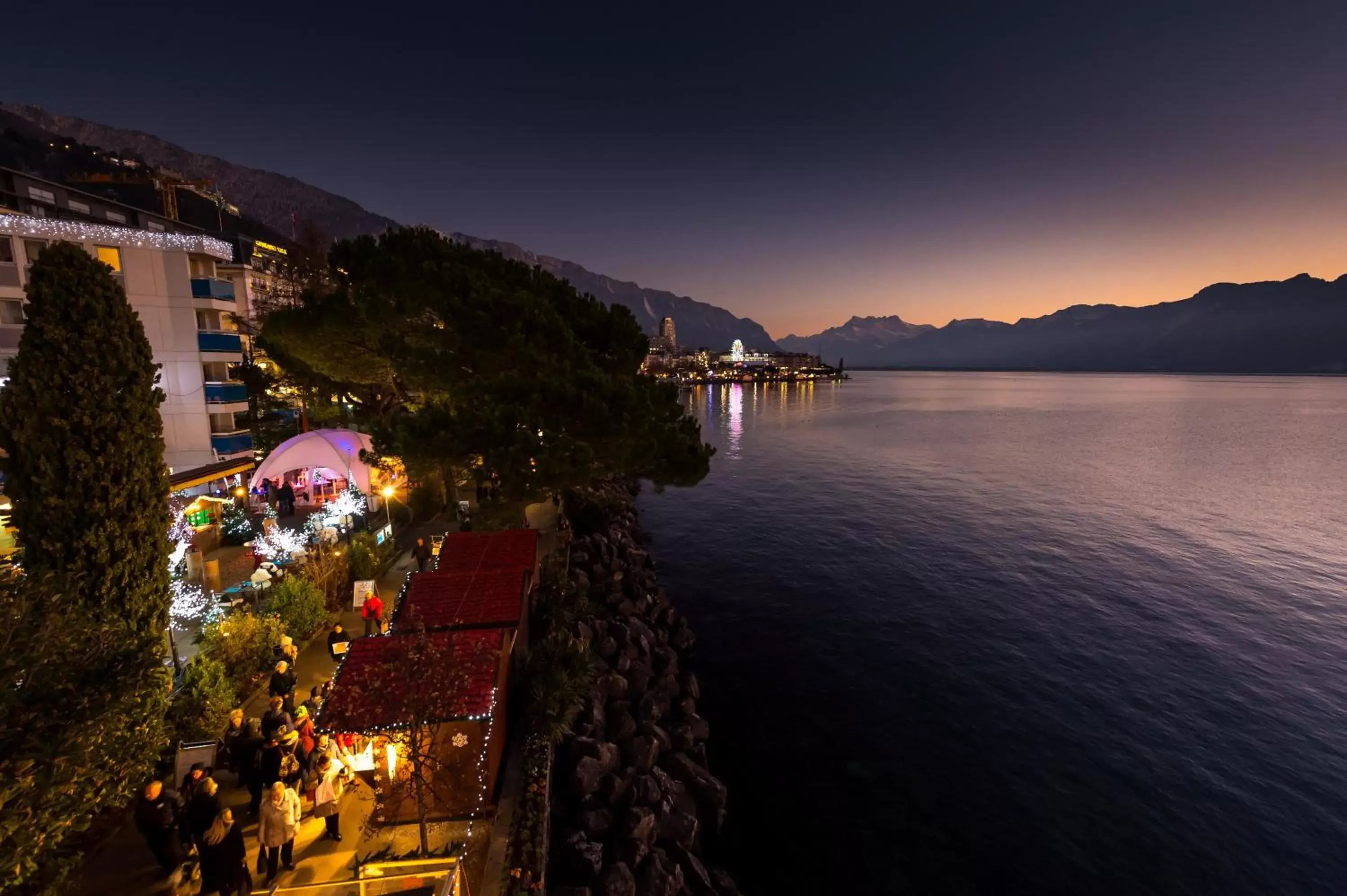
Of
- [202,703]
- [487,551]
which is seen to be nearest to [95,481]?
[202,703]

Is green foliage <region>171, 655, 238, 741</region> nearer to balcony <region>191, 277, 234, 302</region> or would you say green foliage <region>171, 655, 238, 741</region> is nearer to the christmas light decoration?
the christmas light decoration

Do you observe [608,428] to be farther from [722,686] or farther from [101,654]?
[101,654]

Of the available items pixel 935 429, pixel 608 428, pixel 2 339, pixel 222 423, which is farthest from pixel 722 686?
pixel 935 429

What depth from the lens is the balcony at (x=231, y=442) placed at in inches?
1116

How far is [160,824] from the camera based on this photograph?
28.8 feet

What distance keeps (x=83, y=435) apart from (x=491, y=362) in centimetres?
1208

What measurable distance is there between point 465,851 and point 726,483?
44421mm

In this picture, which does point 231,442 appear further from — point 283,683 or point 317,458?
point 283,683

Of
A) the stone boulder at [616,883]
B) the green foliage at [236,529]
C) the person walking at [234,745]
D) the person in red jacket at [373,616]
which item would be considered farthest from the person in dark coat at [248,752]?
the green foliage at [236,529]

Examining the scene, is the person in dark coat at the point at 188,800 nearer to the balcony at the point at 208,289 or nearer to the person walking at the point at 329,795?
the person walking at the point at 329,795

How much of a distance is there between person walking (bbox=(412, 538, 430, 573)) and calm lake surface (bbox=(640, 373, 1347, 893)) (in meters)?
10.9

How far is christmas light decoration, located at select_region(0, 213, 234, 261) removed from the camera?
78.6ft

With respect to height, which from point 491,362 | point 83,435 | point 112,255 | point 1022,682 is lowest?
point 1022,682

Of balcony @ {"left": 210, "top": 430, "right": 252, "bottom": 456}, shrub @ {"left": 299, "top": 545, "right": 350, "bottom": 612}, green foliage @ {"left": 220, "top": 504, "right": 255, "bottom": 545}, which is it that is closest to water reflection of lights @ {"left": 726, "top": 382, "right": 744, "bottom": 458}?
balcony @ {"left": 210, "top": 430, "right": 252, "bottom": 456}
